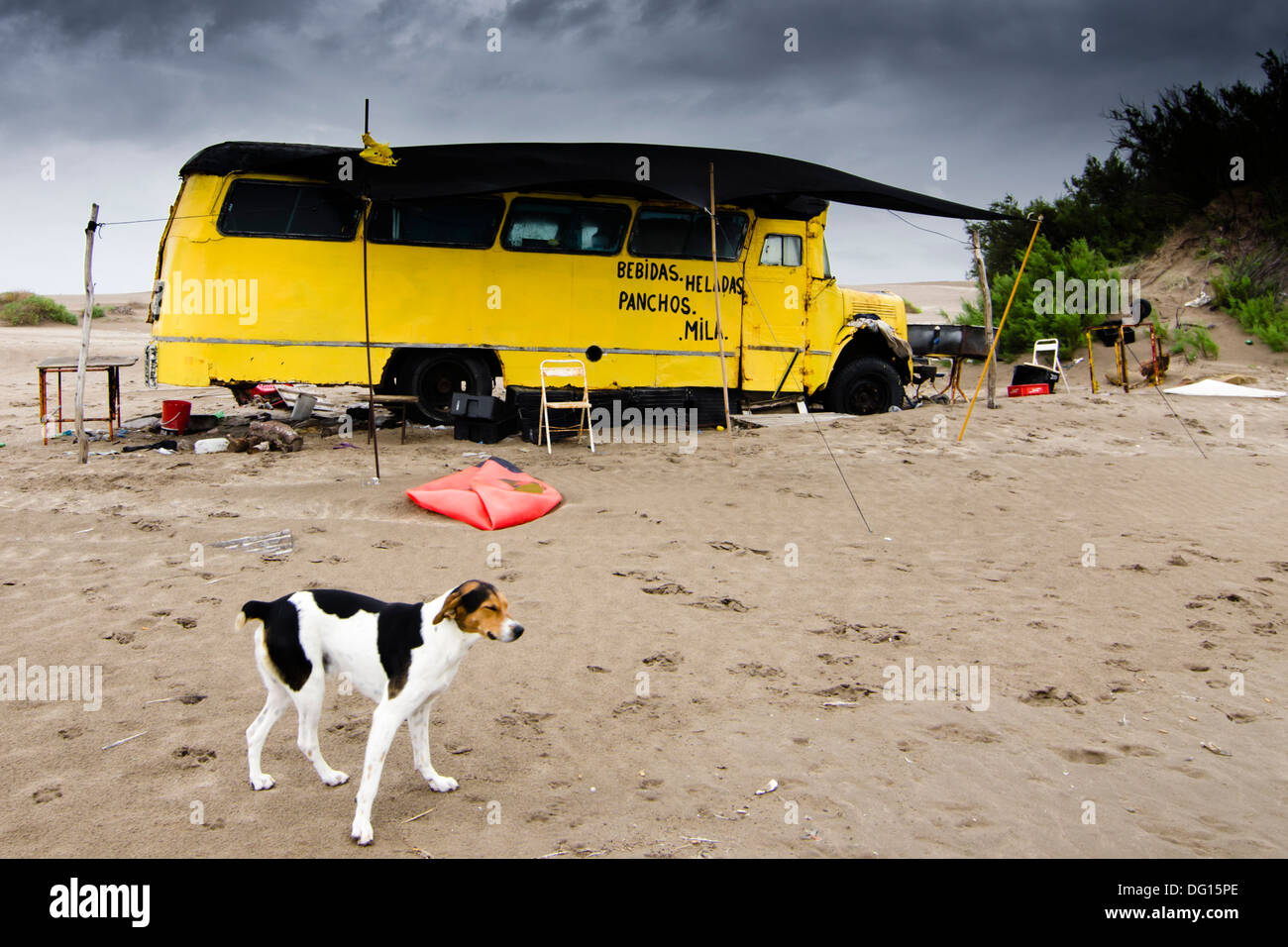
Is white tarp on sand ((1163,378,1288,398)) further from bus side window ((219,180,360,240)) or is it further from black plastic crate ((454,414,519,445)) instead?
bus side window ((219,180,360,240))

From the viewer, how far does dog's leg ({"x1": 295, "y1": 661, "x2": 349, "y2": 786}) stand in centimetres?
338

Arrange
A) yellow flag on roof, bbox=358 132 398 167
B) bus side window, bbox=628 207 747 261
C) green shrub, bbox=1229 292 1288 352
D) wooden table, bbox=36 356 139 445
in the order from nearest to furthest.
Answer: yellow flag on roof, bbox=358 132 398 167, wooden table, bbox=36 356 139 445, bus side window, bbox=628 207 747 261, green shrub, bbox=1229 292 1288 352

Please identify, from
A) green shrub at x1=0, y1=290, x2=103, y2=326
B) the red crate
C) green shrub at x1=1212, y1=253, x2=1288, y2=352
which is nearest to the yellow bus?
the red crate

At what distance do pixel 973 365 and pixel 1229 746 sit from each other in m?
16.8

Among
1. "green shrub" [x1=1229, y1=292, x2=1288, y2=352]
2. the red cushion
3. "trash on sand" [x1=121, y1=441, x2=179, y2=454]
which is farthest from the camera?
"green shrub" [x1=1229, y1=292, x2=1288, y2=352]

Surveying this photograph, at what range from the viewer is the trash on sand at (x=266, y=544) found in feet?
22.6

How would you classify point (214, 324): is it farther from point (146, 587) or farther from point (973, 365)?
point (973, 365)

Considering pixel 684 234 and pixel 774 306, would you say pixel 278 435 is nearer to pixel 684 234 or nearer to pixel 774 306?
pixel 684 234

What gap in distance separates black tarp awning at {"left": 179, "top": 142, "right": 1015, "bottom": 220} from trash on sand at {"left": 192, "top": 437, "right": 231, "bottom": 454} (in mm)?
2859

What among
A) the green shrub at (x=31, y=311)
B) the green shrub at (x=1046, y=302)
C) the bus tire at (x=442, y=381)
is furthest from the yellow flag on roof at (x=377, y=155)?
the green shrub at (x=31, y=311)

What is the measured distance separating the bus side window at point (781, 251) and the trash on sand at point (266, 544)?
23.7 ft

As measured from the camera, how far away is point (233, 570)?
21.1 ft

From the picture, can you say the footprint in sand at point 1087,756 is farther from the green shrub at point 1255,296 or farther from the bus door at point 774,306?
the green shrub at point 1255,296
